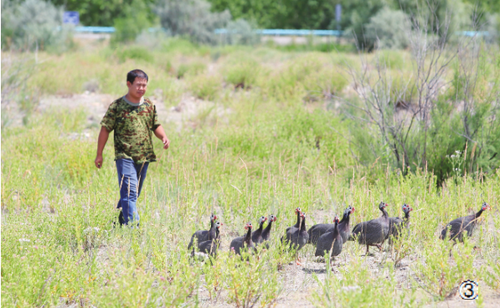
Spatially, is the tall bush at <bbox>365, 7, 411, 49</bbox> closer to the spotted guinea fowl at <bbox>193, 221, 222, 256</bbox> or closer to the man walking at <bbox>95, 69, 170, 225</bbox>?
the man walking at <bbox>95, 69, 170, 225</bbox>

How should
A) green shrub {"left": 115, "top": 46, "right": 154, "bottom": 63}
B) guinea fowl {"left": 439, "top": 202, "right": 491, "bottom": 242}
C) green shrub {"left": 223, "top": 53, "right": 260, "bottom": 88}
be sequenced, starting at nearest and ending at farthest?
1. guinea fowl {"left": 439, "top": 202, "right": 491, "bottom": 242}
2. green shrub {"left": 223, "top": 53, "right": 260, "bottom": 88}
3. green shrub {"left": 115, "top": 46, "right": 154, "bottom": 63}

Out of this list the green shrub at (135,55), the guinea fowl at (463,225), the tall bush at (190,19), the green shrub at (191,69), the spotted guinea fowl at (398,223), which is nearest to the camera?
the guinea fowl at (463,225)

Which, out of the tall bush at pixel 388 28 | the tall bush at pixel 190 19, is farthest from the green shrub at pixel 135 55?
the tall bush at pixel 388 28

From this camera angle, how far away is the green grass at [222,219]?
354 centimetres

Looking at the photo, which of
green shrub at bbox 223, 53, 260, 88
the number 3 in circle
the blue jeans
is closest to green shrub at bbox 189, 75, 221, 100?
green shrub at bbox 223, 53, 260, 88

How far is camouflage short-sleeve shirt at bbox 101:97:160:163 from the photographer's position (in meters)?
Result: 4.80

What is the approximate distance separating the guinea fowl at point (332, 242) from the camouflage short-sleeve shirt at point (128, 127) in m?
1.92

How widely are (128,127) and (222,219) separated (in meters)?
1.67

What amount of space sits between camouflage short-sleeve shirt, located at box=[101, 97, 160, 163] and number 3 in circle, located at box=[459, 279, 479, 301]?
3079 mm

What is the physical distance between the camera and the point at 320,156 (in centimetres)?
771

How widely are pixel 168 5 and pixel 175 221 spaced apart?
22.9 m

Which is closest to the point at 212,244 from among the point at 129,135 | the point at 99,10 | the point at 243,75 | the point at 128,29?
the point at 129,135

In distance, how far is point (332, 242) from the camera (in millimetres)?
4344

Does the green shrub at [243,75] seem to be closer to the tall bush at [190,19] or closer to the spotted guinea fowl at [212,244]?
the spotted guinea fowl at [212,244]
